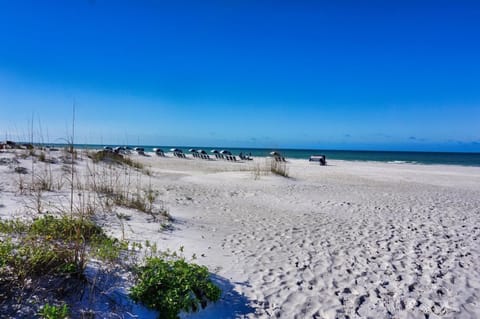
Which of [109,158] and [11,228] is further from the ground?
[109,158]

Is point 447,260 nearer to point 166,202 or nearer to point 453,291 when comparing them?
point 453,291

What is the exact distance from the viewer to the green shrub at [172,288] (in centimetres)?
256

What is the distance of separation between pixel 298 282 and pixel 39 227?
10.4ft

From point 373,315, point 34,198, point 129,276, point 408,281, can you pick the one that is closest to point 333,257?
point 408,281

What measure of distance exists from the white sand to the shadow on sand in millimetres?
10

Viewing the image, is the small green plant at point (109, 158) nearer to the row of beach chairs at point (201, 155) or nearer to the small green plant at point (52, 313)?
the small green plant at point (52, 313)

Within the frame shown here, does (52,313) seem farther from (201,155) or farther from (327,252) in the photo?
(201,155)

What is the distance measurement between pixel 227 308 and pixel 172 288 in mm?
618

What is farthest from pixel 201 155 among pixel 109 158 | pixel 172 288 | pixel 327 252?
pixel 172 288

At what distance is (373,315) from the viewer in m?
2.91

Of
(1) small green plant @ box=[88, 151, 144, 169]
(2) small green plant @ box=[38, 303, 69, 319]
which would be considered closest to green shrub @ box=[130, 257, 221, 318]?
(2) small green plant @ box=[38, 303, 69, 319]

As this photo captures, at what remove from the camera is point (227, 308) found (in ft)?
9.38

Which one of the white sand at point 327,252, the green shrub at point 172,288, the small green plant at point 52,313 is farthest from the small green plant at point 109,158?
the small green plant at point 52,313

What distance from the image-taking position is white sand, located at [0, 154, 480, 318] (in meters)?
3.04
